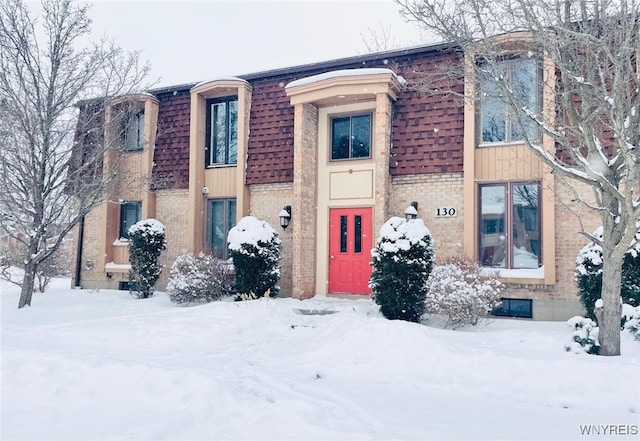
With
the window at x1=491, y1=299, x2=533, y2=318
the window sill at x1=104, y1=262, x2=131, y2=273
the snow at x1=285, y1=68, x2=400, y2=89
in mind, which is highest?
the snow at x1=285, y1=68, x2=400, y2=89

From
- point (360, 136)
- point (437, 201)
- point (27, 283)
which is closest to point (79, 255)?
point (27, 283)

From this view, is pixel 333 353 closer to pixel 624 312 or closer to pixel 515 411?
pixel 515 411

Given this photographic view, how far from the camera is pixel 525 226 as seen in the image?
32.9 feet

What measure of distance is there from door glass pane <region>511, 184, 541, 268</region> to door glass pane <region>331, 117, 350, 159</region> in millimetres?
4299

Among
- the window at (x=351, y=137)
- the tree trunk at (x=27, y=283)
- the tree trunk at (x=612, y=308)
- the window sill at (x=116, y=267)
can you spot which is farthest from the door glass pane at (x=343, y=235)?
the tree trunk at (x=27, y=283)

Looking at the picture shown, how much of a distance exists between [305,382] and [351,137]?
311 inches

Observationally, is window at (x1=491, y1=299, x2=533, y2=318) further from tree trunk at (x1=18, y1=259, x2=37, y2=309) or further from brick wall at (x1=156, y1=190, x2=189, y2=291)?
tree trunk at (x1=18, y1=259, x2=37, y2=309)

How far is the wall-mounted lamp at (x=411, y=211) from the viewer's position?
1033 centimetres

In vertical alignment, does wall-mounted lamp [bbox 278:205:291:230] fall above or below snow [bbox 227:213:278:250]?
above

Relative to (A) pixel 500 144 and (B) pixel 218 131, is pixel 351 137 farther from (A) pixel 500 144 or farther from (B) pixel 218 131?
(B) pixel 218 131

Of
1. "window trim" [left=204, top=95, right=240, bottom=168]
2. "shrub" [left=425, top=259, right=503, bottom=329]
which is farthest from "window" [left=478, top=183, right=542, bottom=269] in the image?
"window trim" [left=204, top=95, right=240, bottom=168]

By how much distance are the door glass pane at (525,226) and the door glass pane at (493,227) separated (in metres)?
0.23

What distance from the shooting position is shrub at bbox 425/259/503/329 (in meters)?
8.05

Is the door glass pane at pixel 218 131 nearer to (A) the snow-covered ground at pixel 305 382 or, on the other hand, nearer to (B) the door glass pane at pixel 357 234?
(B) the door glass pane at pixel 357 234
